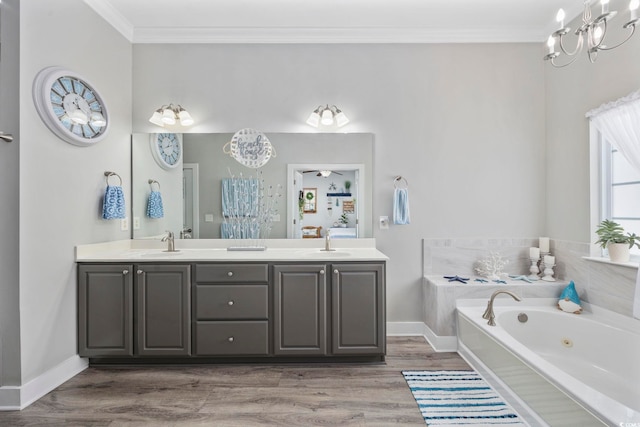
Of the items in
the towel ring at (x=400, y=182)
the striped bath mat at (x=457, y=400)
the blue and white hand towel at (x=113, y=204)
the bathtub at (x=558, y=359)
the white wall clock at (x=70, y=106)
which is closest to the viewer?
the bathtub at (x=558, y=359)

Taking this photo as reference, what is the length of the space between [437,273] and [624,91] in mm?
1864

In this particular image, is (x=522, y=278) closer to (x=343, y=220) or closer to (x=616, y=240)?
(x=616, y=240)

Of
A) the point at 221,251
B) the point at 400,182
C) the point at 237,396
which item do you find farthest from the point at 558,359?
the point at 221,251

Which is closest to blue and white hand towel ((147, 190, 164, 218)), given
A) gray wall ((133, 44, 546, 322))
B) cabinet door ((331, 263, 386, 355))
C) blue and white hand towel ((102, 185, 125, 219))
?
blue and white hand towel ((102, 185, 125, 219))

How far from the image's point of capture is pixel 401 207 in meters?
3.06

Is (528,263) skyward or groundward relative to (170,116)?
groundward

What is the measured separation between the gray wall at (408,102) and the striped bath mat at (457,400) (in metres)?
1.36

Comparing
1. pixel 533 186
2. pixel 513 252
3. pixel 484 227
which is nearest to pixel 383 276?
pixel 484 227

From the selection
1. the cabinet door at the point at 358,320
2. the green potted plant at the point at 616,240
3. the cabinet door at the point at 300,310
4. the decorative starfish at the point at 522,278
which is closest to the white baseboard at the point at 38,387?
the cabinet door at the point at 300,310

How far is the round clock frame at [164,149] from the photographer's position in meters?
3.12

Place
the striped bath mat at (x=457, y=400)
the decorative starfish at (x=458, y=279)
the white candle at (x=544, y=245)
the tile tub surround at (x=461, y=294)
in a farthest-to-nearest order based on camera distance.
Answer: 1. the white candle at (x=544, y=245)
2. the decorative starfish at (x=458, y=279)
3. the tile tub surround at (x=461, y=294)
4. the striped bath mat at (x=457, y=400)

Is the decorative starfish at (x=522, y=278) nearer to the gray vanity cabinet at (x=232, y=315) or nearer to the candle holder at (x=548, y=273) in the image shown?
the candle holder at (x=548, y=273)

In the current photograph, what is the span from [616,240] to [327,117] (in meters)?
2.30

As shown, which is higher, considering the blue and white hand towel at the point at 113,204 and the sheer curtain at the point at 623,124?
the sheer curtain at the point at 623,124
